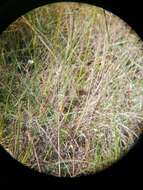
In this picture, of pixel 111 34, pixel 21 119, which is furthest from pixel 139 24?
pixel 21 119

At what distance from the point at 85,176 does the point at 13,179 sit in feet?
1.32

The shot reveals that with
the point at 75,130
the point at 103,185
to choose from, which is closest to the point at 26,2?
the point at 75,130

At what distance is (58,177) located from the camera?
4.70m

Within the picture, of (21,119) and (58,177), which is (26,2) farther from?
(58,177)

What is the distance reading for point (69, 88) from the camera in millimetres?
4695

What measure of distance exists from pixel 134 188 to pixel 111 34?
0.88 m

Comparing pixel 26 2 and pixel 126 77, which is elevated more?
pixel 26 2

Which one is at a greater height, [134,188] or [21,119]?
[21,119]

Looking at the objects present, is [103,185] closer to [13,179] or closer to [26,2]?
[13,179]

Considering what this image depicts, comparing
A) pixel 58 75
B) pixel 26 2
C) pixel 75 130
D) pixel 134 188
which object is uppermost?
pixel 26 2

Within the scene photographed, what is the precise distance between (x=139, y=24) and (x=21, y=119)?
0.84 meters

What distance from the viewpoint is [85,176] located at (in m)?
4.73

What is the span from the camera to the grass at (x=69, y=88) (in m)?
4.67

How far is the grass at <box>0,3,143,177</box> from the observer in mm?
4672
